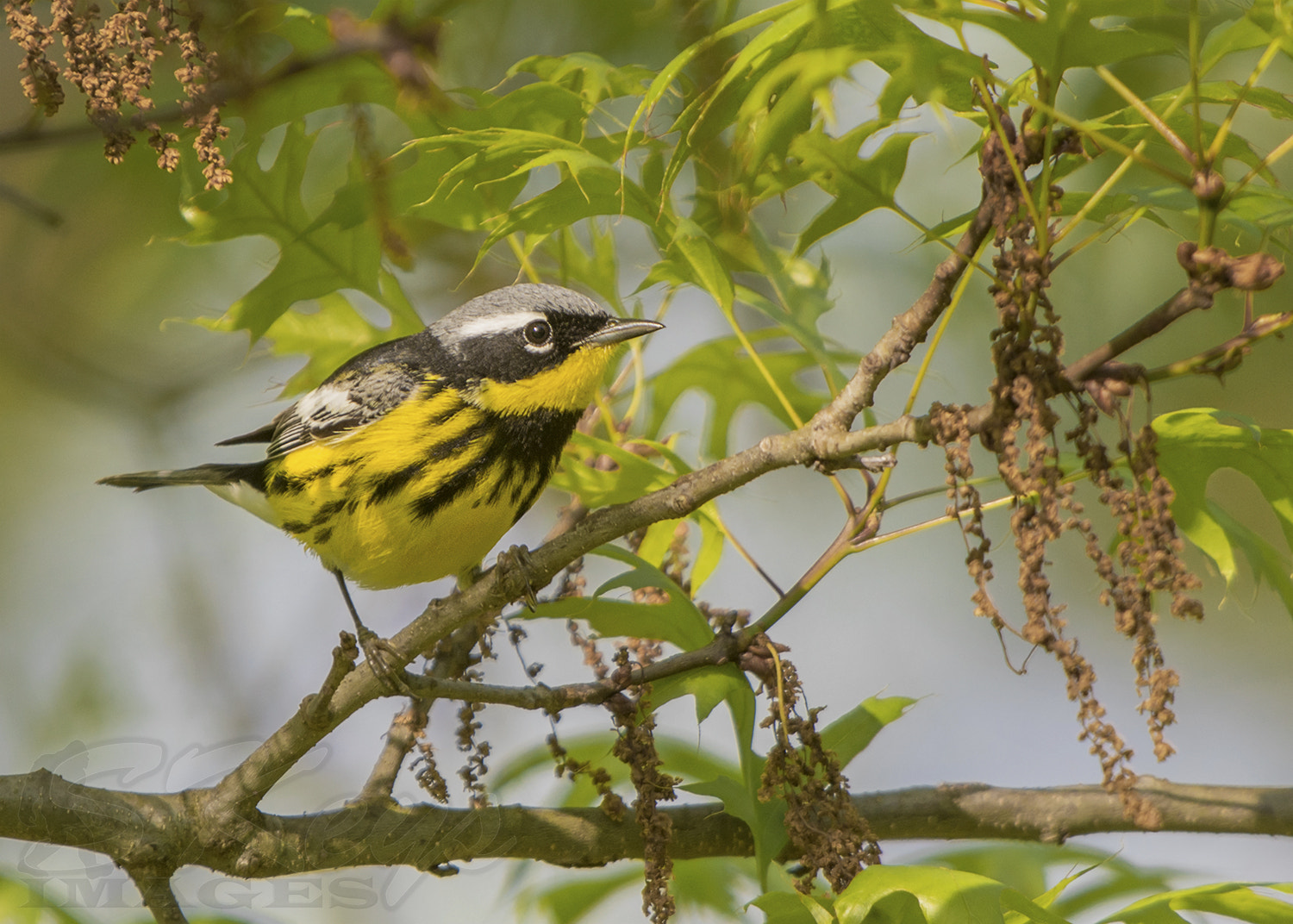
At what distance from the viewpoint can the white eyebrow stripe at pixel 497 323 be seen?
3.77 m

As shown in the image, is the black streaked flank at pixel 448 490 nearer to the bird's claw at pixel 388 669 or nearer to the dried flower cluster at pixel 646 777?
the bird's claw at pixel 388 669

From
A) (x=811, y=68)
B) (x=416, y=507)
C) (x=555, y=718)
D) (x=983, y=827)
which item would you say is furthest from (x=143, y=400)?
(x=811, y=68)

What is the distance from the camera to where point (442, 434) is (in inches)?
136

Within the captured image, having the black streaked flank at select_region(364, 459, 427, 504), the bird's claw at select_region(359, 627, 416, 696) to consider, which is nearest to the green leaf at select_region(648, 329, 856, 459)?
the black streaked flank at select_region(364, 459, 427, 504)

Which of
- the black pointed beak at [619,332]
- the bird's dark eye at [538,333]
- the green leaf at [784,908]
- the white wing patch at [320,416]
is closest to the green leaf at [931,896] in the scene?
the green leaf at [784,908]

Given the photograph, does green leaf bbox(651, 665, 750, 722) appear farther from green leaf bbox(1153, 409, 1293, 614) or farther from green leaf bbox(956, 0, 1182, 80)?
green leaf bbox(956, 0, 1182, 80)

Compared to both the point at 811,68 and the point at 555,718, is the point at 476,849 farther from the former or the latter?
the point at 811,68

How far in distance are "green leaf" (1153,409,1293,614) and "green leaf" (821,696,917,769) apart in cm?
78

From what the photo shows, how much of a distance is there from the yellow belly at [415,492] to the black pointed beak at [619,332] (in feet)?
1.33

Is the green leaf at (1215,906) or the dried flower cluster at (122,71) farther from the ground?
the dried flower cluster at (122,71)

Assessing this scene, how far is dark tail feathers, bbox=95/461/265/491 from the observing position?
14.7ft

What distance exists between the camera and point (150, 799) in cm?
274

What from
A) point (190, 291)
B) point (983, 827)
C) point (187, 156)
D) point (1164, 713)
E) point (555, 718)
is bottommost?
point (1164, 713)

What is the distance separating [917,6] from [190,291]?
504cm
